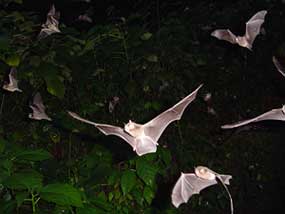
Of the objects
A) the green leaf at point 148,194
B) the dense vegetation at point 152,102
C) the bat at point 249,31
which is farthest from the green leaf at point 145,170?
the bat at point 249,31

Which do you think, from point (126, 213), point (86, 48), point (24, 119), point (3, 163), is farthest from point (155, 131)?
point (24, 119)

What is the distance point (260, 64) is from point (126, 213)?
562mm

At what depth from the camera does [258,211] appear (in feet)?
3.92

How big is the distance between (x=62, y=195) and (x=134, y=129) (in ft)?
0.82

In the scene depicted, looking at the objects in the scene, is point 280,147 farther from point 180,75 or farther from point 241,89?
point 180,75

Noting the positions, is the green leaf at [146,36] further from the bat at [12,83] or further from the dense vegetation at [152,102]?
the bat at [12,83]

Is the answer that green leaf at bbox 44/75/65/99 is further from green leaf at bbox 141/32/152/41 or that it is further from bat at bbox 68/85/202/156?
bat at bbox 68/85/202/156

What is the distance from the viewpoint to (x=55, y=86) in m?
1.24

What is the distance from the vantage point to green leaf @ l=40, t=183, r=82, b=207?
2.77 feet

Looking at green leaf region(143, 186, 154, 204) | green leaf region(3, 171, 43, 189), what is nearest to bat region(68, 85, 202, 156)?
green leaf region(3, 171, 43, 189)

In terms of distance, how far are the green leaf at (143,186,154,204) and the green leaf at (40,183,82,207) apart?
37 cm

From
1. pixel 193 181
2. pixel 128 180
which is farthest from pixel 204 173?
pixel 128 180

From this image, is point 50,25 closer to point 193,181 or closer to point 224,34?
point 224,34

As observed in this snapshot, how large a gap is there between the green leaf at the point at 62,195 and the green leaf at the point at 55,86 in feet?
1.34
